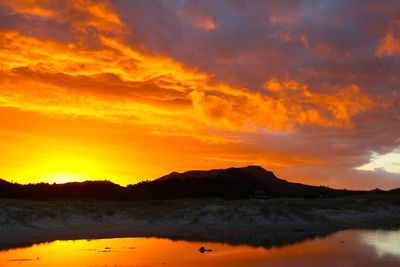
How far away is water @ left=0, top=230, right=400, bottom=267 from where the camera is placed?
28531mm

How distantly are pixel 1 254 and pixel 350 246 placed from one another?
78.3 ft

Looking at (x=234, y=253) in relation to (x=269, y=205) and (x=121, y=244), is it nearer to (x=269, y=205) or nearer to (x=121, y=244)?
(x=121, y=244)

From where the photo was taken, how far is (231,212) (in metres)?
55.7

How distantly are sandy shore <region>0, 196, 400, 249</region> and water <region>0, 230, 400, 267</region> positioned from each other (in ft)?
9.97

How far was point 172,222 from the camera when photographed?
2144 inches

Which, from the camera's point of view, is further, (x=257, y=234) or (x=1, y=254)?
(x=257, y=234)

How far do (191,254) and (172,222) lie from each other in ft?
74.3

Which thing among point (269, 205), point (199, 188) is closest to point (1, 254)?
point (269, 205)

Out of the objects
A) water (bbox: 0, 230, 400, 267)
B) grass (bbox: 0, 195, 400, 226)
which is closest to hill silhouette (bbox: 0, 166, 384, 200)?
grass (bbox: 0, 195, 400, 226)

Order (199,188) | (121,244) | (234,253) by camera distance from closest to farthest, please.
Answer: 1. (234,253)
2. (121,244)
3. (199,188)

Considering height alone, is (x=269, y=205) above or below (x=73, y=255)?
above

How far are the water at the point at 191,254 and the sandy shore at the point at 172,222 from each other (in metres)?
3.04

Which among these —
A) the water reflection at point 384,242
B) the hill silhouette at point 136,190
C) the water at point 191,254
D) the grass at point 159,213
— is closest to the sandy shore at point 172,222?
the grass at point 159,213

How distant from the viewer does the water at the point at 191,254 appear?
2853 cm
